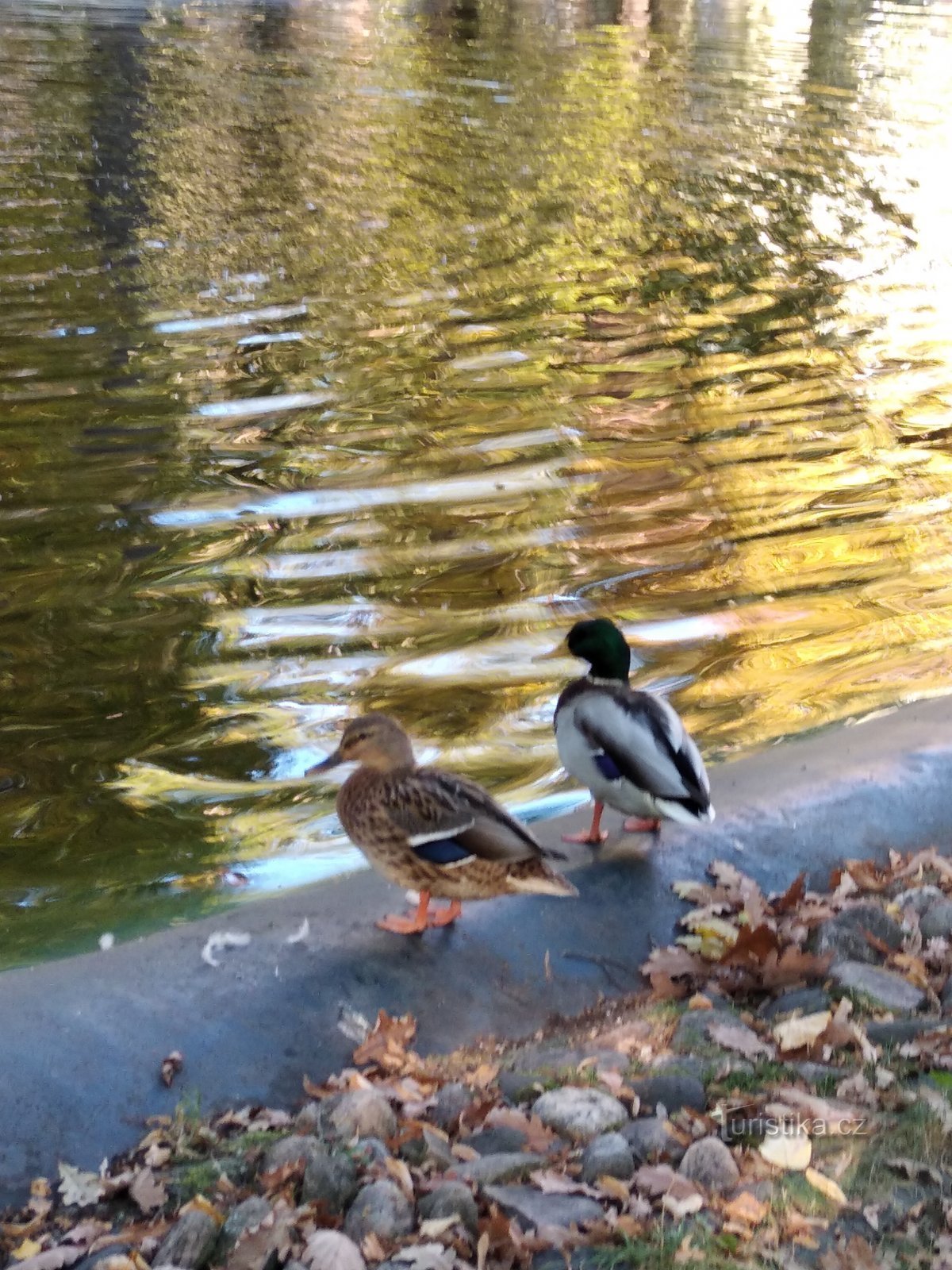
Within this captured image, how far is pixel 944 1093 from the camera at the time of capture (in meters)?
3.06

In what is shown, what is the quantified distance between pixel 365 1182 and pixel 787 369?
8050 mm

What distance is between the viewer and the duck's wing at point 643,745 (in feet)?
13.9

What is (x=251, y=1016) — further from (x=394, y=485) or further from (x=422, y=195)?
(x=422, y=195)

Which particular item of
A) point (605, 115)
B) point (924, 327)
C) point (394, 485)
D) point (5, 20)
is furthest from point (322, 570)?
point (5, 20)

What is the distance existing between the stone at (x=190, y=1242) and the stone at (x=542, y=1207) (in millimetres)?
518

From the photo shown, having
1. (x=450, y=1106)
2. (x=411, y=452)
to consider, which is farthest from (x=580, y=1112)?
(x=411, y=452)

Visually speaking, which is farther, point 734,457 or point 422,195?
point 422,195

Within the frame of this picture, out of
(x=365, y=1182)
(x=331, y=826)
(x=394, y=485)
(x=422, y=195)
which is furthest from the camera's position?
(x=422, y=195)

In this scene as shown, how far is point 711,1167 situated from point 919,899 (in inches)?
59.3

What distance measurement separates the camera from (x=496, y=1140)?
312 centimetres

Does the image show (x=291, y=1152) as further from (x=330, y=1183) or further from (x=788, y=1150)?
(x=788, y=1150)

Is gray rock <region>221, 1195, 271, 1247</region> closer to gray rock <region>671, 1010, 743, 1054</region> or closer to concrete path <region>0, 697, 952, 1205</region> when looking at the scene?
concrete path <region>0, 697, 952, 1205</region>

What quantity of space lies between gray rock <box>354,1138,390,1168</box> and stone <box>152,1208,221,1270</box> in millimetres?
300

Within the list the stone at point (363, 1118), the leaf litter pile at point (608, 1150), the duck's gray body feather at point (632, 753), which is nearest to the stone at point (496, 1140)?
the leaf litter pile at point (608, 1150)
